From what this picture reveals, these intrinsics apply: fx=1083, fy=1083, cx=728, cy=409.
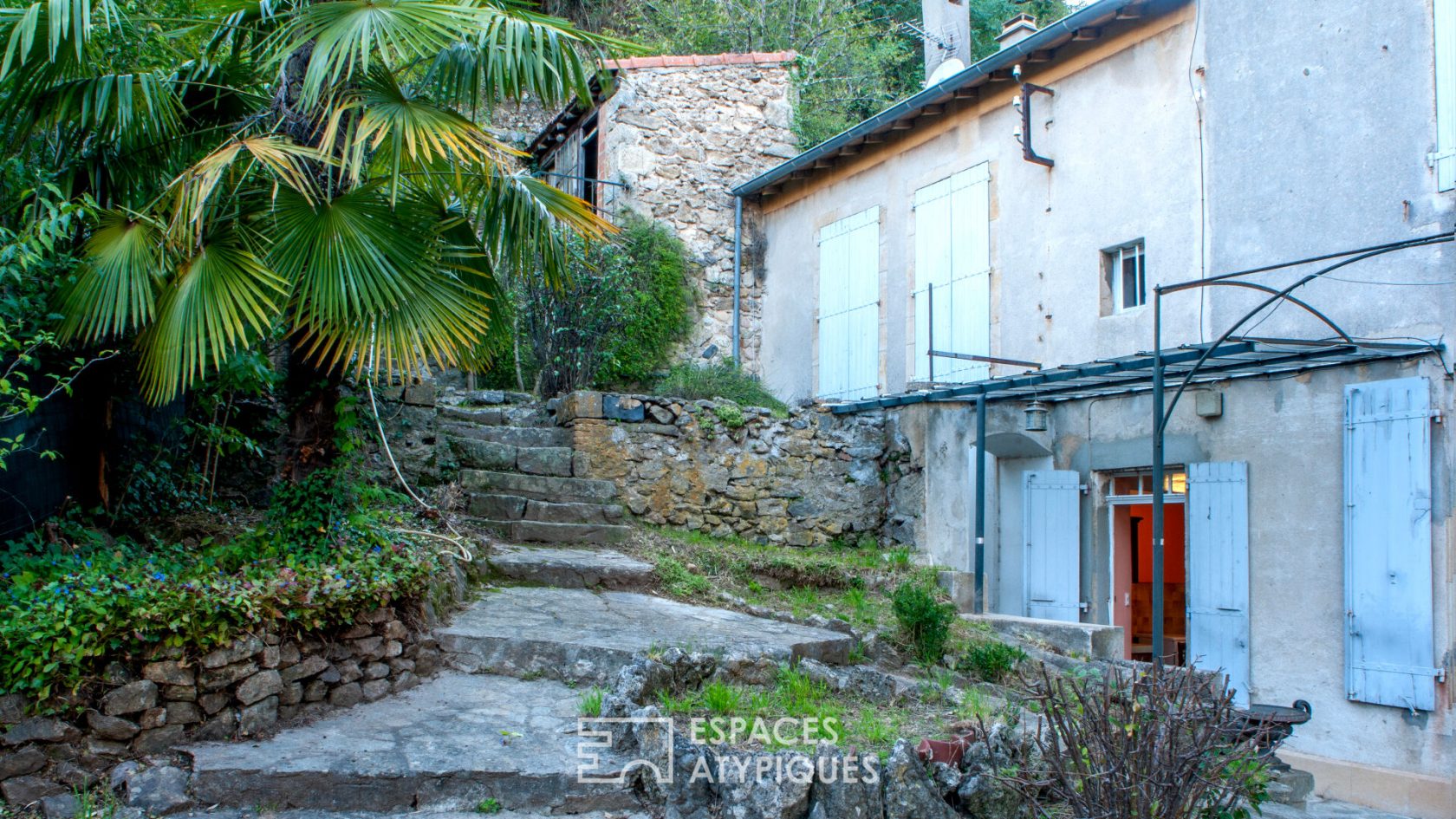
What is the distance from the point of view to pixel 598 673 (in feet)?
18.1

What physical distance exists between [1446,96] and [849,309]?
5807mm

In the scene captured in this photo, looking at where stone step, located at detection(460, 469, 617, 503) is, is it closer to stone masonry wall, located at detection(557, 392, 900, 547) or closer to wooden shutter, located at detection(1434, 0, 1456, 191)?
stone masonry wall, located at detection(557, 392, 900, 547)

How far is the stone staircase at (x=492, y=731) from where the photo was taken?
13.5ft

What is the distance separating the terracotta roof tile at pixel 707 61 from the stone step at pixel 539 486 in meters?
5.44

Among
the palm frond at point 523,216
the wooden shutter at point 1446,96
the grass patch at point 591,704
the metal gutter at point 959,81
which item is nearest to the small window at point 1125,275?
the metal gutter at point 959,81

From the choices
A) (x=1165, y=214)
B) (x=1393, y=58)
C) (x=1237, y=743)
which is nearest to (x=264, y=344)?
(x=1237, y=743)

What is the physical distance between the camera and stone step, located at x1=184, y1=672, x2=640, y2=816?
4105 mm

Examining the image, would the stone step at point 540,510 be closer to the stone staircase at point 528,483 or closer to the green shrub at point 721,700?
the stone staircase at point 528,483

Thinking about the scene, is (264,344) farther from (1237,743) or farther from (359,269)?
(1237,743)

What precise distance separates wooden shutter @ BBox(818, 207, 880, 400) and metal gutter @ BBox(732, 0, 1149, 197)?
80 centimetres

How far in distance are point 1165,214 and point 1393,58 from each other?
190cm

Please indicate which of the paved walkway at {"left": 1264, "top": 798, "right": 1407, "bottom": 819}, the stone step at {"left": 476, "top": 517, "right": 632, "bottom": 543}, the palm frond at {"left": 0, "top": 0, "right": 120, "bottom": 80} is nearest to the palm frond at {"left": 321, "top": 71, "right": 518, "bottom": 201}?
the palm frond at {"left": 0, "top": 0, "right": 120, "bottom": 80}

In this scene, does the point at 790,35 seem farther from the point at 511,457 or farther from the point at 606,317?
the point at 511,457

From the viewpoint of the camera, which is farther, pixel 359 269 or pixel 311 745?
pixel 359 269
